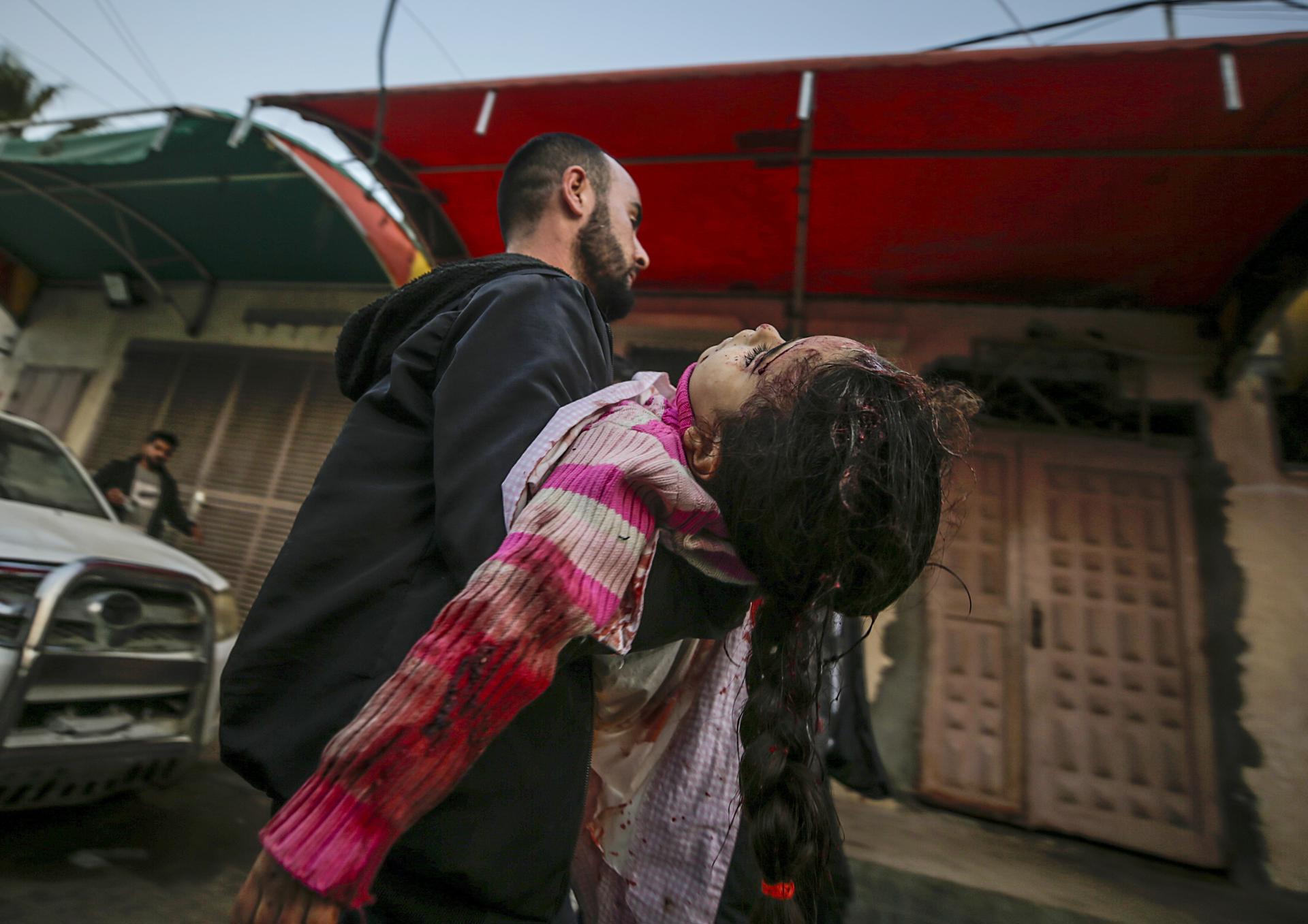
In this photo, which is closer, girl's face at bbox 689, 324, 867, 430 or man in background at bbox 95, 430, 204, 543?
girl's face at bbox 689, 324, 867, 430

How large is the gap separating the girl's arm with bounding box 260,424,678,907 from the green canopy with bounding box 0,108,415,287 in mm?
5028

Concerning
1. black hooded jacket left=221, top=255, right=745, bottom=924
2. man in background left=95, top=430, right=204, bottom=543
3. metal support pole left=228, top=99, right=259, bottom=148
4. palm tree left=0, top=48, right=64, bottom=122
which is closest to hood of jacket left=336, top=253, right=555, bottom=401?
black hooded jacket left=221, top=255, right=745, bottom=924

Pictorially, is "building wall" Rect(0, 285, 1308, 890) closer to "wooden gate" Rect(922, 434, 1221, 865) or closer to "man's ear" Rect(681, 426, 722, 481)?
"wooden gate" Rect(922, 434, 1221, 865)

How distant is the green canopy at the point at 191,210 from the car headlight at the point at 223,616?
2996 mm

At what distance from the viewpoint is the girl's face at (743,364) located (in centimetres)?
92

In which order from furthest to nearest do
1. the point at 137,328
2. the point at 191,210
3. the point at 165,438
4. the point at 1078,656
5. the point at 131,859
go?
the point at 137,328
the point at 191,210
the point at 165,438
the point at 1078,656
the point at 131,859

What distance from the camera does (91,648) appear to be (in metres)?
2.48

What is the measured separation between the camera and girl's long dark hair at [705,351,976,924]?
2.53 feet

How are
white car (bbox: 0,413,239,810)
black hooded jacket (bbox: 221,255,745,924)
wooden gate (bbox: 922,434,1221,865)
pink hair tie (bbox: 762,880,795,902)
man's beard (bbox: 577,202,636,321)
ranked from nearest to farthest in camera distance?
black hooded jacket (bbox: 221,255,745,924) < pink hair tie (bbox: 762,880,795,902) < man's beard (bbox: 577,202,636,321) < white car (bbox: 0,413,239,810) < wooden gate (bbox: 922,434,1221,865)

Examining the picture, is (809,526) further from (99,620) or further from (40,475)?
(40,475)

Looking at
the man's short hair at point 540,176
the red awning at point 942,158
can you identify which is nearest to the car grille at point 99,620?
the man's short hair at point 540,176

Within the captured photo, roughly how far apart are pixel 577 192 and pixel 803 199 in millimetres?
2604

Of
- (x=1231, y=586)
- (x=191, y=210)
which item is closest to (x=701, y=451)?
(x=1231, y=586)

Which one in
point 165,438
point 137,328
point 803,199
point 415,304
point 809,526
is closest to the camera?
point 809,526
